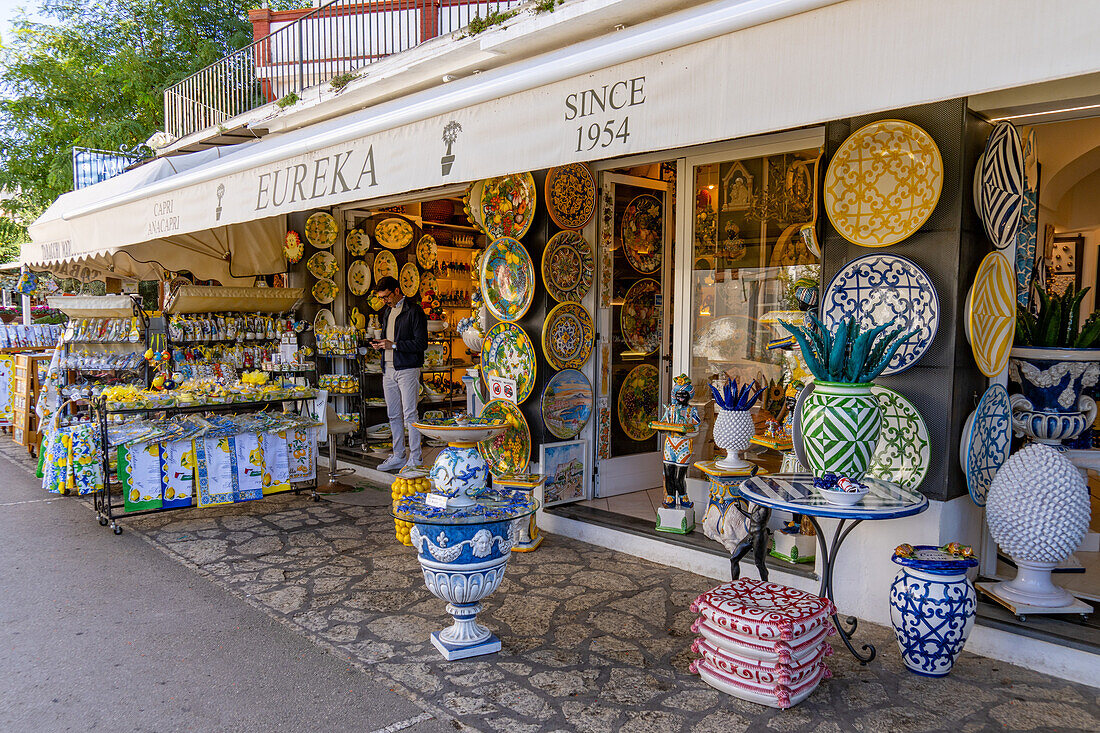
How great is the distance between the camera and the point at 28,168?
1401 cm

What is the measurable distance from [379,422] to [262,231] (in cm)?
257

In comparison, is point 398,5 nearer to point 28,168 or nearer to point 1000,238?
point 1000,238

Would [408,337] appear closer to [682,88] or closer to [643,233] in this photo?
[643,233]

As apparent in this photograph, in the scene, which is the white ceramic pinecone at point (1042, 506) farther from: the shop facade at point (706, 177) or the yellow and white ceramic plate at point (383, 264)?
the yellow and white ceramic plate at point (383, 264)

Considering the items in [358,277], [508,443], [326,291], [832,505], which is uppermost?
[358,277]

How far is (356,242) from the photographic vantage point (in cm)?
833

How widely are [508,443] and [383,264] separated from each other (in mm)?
3931

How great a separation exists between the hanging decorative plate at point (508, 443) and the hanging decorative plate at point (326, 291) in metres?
3.63

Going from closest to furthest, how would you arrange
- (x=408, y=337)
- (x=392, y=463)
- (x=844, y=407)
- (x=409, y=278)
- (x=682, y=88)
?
(x=682, y=88) < (x=844, y=407) < (x=408, y=337) < (x=392, y=463) < (x=409, y=278)

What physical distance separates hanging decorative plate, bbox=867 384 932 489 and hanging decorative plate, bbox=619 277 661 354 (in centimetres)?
238

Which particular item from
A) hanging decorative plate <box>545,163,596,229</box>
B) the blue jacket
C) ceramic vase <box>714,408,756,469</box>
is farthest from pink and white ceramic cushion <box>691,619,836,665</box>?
the blue jacket

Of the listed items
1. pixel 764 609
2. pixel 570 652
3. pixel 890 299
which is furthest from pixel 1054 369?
pixel 570 652

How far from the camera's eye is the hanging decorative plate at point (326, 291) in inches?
329

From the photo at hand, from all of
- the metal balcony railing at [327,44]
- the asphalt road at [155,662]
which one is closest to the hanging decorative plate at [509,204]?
the metal balcony railing at [327,44]
